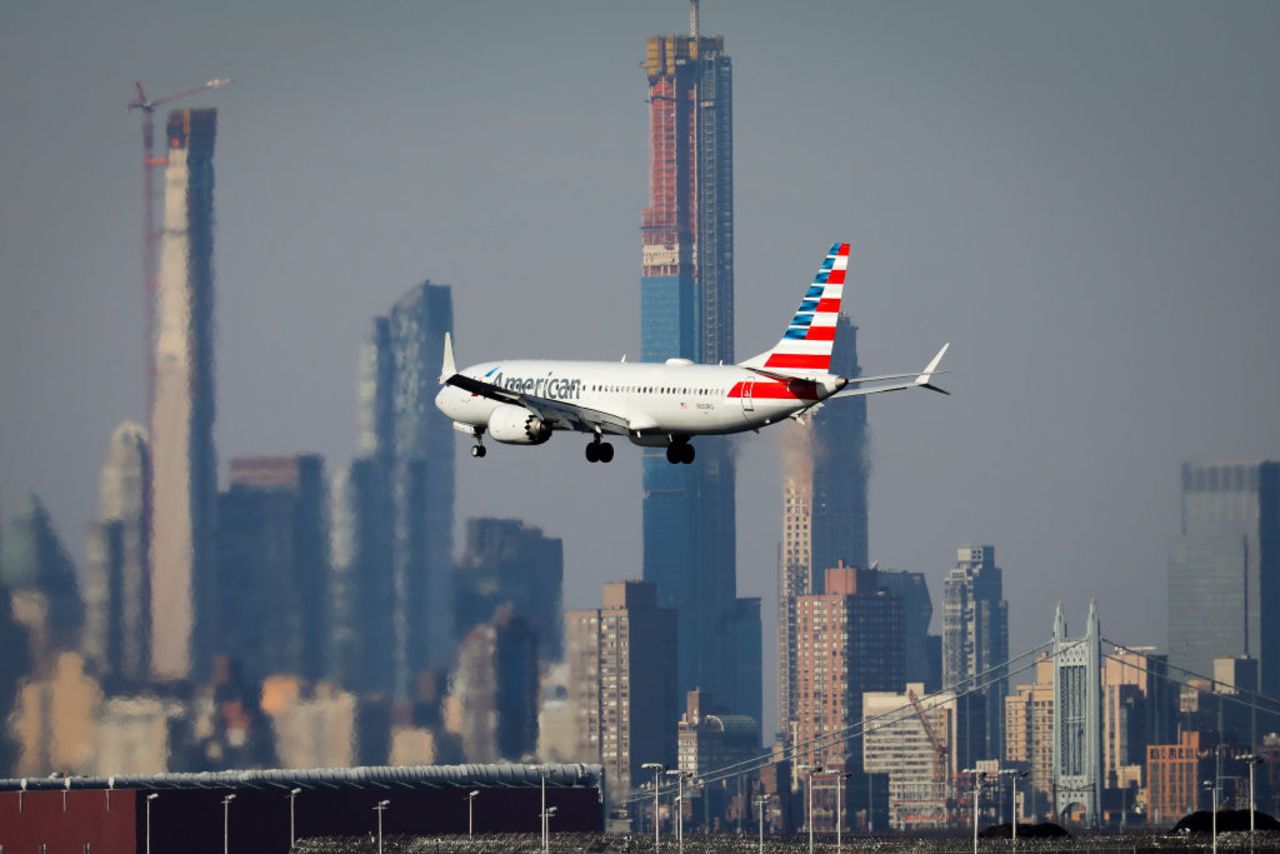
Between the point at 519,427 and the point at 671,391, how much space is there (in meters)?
7.81

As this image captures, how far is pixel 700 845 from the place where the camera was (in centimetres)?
18950

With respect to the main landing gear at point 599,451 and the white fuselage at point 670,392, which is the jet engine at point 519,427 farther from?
the main landing gear at point 599,451

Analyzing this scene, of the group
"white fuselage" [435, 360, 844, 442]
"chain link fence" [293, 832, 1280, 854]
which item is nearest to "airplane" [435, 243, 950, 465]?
"white fuselage" [435, 360, 844, 442]

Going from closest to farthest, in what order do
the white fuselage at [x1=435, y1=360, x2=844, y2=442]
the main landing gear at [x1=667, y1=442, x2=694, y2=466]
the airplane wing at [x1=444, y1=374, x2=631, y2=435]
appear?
the white fuselage at [x1=435, y1=360, x2=844, y2=442] < the main landing gear at [x1=667, y1=442, x2=694, y2=466] < the airplane wing at [x1=444, y1=374, x2=631, y2=435]

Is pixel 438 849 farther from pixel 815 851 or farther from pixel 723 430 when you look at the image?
pixel 723 430

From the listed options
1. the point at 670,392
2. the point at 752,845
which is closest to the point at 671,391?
the point at 670,392

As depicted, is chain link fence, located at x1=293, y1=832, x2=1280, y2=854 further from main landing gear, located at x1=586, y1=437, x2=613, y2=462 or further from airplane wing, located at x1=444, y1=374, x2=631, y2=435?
airplane wing, located at x1=444, y1=374, x2=631, y2=435

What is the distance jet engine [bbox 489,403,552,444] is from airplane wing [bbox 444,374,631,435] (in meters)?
0.32

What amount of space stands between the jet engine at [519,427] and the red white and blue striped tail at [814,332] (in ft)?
30.5

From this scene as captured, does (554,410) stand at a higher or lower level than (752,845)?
higher

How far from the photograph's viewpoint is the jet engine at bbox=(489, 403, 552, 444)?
127 metres

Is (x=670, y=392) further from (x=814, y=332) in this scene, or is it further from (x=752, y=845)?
(x=752, y=845)

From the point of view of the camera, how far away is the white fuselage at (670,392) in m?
120

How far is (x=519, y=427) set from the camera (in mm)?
126750
